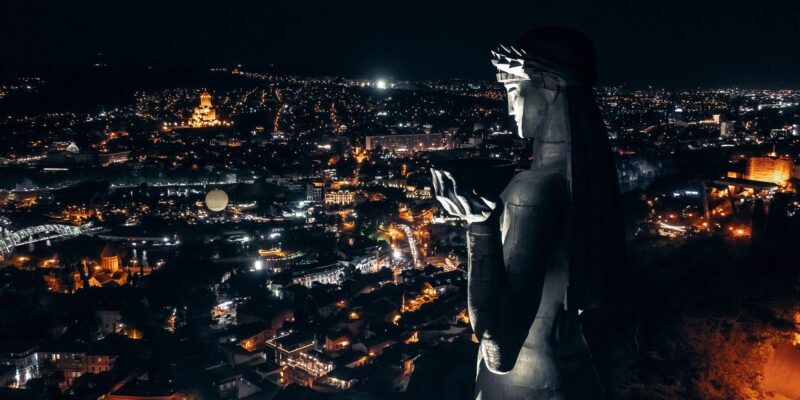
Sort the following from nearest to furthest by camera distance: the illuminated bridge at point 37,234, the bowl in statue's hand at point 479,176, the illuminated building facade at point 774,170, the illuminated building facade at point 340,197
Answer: the bowl in statue's hand at point 479,176 < the illuminated building facade at point 774,170 < the illuminated bridge at point 37,234 < the illuminated building facade at point 340,197

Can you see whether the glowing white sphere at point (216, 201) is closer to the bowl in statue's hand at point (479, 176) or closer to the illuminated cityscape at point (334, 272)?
the illuminated cityscape at point (334, 272)

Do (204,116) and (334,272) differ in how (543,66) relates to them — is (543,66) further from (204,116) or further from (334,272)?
(204,116)

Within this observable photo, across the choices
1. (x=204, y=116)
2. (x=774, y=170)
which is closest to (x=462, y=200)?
(x=774, y=170)

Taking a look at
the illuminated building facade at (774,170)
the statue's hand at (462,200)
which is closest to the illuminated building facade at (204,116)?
the illuminated building facade at (774,170)

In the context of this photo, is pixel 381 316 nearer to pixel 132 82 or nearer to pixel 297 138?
pixel 297 138

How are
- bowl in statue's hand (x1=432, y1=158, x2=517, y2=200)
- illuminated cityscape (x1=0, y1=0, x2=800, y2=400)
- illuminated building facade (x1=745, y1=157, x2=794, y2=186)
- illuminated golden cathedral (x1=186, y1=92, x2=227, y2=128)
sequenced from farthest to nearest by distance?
illuminated golden cathedral (x1=186, y1=92, x2=227, y2=128) → illuminated building facade (x1=745, y1=157, x2=794, y2=186) → illuminated cityscape (x1=0, y1=0, x2=800, y2=400) → bowl in statue's hand (x1=432, y1=158, x2=517, y2=200)

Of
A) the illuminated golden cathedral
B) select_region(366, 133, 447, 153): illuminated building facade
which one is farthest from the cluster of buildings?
the illuminated golden cathedral

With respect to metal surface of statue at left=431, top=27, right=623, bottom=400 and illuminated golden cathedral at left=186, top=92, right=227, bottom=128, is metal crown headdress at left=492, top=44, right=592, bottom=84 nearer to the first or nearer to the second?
metal surface of statue at left=431, top=27, right=623, bottom=400
